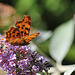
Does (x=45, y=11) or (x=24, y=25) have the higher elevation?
(x=45, y=11)

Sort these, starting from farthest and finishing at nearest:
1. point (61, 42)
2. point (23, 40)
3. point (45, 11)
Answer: point (45, 11)
point (61, 42)
point (23, 40)

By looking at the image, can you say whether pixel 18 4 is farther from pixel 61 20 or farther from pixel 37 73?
pixel 37 73

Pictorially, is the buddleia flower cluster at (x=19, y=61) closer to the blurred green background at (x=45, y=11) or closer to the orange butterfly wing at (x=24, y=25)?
the orange butterfly wing at (x=24, y=25)

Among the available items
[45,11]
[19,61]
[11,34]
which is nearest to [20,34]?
[11,34]

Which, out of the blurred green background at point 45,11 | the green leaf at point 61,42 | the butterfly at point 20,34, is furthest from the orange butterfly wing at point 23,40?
the blurred green background at point 45,11

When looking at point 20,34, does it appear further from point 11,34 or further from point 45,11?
point 45,11

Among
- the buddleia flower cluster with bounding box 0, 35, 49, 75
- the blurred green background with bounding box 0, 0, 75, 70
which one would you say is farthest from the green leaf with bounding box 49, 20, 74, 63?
the blurred green background with bounding box 0, 0, 75, 70
